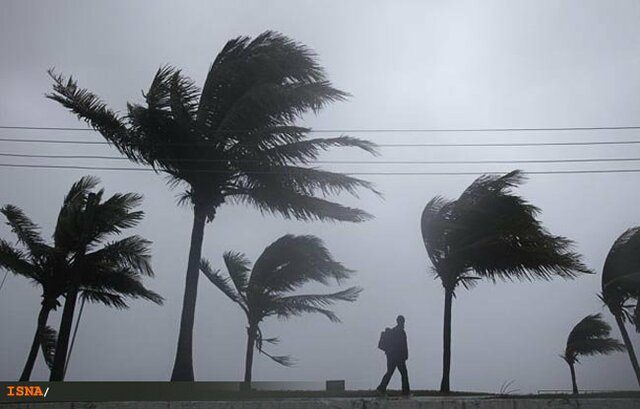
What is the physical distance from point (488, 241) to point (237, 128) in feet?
21.6

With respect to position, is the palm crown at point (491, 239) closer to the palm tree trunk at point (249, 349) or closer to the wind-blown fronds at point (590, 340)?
the palm tree trunk at point (249, 349)

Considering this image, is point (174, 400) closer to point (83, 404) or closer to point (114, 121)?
point (83, 404)

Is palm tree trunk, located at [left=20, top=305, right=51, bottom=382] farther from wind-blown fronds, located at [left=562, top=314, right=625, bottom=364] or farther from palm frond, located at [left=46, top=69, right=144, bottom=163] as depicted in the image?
wind-blown fronds, located at [left=562, top=314, right=625, bottom=364]

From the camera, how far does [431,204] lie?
15.0 m

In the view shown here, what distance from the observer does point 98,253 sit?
17062 mm

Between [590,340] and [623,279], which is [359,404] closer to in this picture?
[623,279]

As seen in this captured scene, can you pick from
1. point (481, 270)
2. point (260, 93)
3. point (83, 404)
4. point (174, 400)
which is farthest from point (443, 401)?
point (260, 93)

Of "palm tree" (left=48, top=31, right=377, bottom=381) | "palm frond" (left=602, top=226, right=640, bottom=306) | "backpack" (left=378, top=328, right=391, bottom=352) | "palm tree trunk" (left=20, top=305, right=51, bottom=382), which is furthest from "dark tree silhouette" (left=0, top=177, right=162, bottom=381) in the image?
"palm frond" (left=602, top=226, right=640, bottom=306)

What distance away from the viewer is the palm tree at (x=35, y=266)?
17.7 metres

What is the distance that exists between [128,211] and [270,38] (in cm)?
597

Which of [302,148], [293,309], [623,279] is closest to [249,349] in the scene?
[293,309]

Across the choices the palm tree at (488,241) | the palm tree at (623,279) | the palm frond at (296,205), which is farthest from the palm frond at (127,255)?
the palm tree at (623,279)

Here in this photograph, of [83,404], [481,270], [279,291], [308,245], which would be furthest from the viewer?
[279,291]

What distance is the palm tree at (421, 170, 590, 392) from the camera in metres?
13.7
